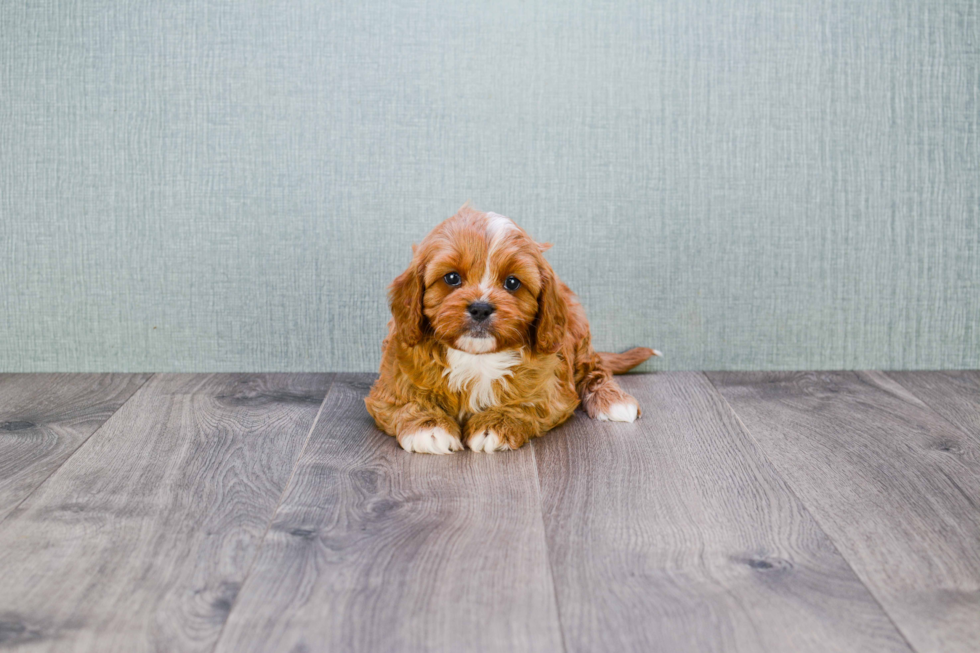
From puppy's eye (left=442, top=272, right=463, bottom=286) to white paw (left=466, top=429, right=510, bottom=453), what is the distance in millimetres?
376

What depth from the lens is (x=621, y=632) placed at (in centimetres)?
136

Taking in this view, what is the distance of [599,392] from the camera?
2.48 meters

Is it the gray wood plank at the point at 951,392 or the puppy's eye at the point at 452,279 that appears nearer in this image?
the puppy's eye at the point at 452,279

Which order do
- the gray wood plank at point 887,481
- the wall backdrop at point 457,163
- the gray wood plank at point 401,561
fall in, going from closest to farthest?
1. the gray wood plank at point 401,561
2. the gray wood plank at point 887,481
3. the wall backdrop at point 457,163

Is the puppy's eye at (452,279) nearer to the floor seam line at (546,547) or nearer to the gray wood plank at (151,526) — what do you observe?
the floor seam line at (546,547)

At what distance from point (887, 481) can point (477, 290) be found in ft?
3.35

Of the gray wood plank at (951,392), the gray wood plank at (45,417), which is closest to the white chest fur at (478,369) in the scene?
the gray wood plank at (45,417)

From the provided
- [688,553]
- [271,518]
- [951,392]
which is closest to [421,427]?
[271,518]

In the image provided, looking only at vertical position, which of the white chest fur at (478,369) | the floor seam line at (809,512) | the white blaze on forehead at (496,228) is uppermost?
the white blaze on forehead at (496,228)

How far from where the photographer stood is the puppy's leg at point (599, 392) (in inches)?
95.2

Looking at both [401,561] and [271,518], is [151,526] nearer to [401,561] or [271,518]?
[271,518]

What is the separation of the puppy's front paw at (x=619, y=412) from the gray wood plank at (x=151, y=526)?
80 centimetres

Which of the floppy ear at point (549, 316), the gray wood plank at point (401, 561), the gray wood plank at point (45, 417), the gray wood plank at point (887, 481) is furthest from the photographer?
the floppy ear at point (549, 316)

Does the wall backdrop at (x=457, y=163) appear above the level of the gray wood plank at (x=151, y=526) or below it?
above
